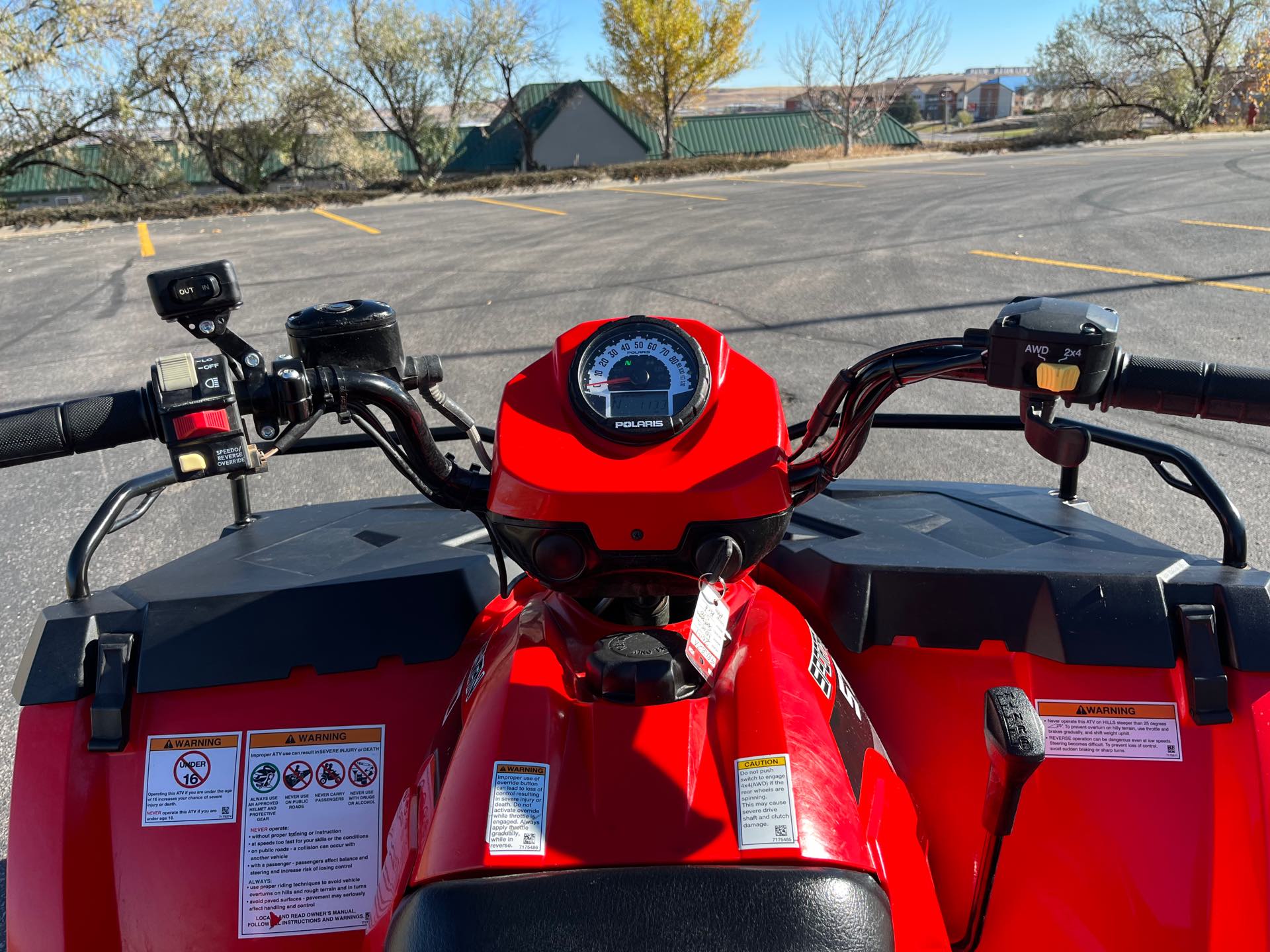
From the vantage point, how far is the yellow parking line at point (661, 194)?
1797 cm

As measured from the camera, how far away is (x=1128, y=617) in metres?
1.82

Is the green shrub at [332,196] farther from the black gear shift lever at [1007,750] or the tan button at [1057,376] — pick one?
the black gear shift lever at [1007,750]

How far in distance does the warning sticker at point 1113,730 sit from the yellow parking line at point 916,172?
1938cm

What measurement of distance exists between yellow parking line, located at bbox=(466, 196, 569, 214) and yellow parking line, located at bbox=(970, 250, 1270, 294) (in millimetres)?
8465

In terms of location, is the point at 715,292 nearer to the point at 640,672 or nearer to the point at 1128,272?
the point at 1128,272

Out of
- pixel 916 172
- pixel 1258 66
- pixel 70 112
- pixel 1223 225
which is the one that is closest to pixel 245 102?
pixel 70 112

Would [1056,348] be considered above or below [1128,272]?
above

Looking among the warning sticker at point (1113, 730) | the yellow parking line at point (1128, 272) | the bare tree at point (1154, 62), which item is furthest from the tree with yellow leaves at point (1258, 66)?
the warning sticker at point (1113, 730)

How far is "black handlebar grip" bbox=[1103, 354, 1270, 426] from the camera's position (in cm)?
151

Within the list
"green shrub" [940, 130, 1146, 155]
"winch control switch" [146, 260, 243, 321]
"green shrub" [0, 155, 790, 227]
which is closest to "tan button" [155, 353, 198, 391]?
"winch control switch" [146, 260, 243, 321]

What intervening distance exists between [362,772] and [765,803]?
3.41 ft

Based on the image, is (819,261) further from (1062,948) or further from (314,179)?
(314,179)

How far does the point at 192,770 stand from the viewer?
1.90 meters

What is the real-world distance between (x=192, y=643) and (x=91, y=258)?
15288 mm
